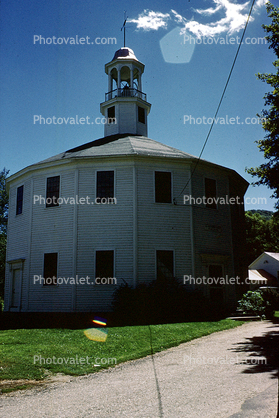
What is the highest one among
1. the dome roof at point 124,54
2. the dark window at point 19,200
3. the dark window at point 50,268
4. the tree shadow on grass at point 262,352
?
the dome roof at point 124,54

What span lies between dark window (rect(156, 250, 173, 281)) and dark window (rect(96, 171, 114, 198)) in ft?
12.3

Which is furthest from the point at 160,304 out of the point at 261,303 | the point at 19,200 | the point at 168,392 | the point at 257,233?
the point at 257,233

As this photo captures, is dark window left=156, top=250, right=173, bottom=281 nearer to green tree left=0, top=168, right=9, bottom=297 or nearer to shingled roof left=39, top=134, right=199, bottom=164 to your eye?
shingled roof left=39, top=134, right=199, bottom=164

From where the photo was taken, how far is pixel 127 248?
16.7 metres

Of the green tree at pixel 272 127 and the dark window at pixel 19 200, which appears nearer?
the green tree at pixel 272 127

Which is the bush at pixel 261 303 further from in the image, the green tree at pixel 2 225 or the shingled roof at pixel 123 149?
Result: the green tree at pixel 2 225

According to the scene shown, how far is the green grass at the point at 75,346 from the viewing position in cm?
701

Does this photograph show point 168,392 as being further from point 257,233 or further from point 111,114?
point 257,233

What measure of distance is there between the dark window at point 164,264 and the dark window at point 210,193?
3.74m

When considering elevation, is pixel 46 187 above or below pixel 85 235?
above

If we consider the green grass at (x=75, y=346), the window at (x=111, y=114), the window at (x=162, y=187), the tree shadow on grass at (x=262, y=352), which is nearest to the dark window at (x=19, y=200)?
the window at (x=111, y=114)

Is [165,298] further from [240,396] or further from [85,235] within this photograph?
[240,396]

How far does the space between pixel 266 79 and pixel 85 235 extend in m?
10.6

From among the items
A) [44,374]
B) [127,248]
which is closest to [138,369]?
[44,374]
